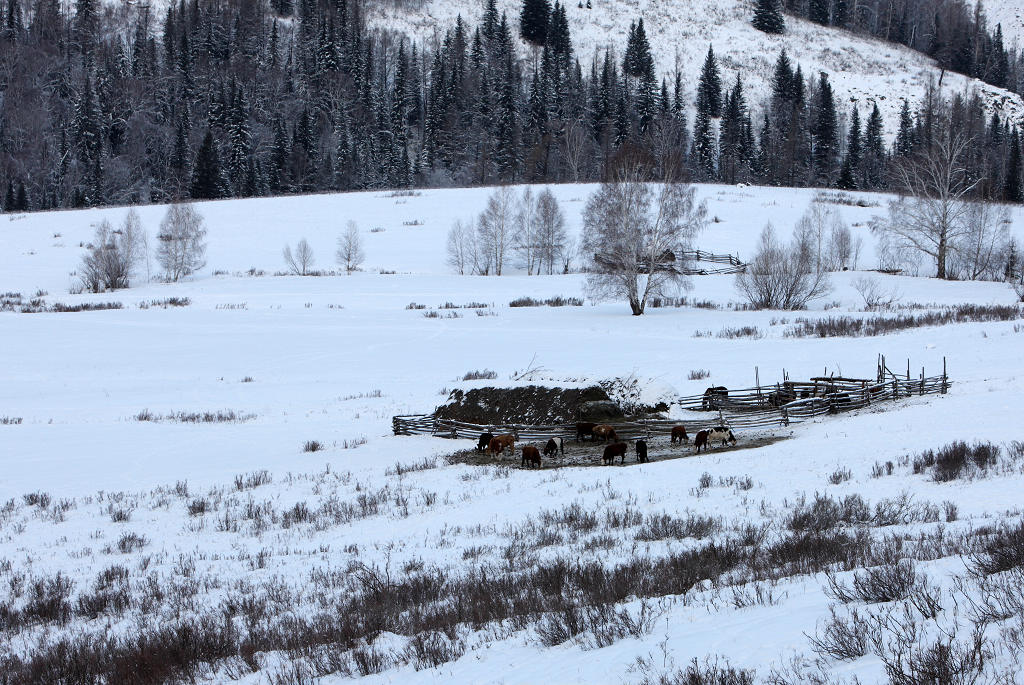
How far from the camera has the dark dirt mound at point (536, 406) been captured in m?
20.0

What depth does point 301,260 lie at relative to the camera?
209ft

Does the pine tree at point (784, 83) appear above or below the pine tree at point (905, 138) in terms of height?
above

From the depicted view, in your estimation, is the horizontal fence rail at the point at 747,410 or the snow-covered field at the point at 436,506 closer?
the snow-covered field at the point at 436,506

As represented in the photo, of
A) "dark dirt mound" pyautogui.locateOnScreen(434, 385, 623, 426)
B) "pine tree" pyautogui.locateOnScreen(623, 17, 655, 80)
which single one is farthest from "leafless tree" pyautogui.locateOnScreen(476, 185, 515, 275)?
"pine tree" pyautogui.locateOnScreen(623, 17, 655, 80)

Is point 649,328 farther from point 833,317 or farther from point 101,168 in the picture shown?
point 101,168

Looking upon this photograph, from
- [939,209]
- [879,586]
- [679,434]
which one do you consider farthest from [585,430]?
[939,209]

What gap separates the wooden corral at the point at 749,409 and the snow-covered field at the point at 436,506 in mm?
638

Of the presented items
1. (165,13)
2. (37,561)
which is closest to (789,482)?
(37,561)

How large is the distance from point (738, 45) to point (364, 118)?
239 feet

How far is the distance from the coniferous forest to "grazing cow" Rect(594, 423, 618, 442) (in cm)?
8180

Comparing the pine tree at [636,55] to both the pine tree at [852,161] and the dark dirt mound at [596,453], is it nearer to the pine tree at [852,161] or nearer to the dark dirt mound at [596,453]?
the pine tree at [852,161]

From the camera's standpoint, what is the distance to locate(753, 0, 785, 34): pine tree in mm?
149250

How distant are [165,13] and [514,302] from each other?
132 m

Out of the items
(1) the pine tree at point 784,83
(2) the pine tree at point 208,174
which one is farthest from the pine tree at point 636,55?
(2) the pine tree at point 208,174
